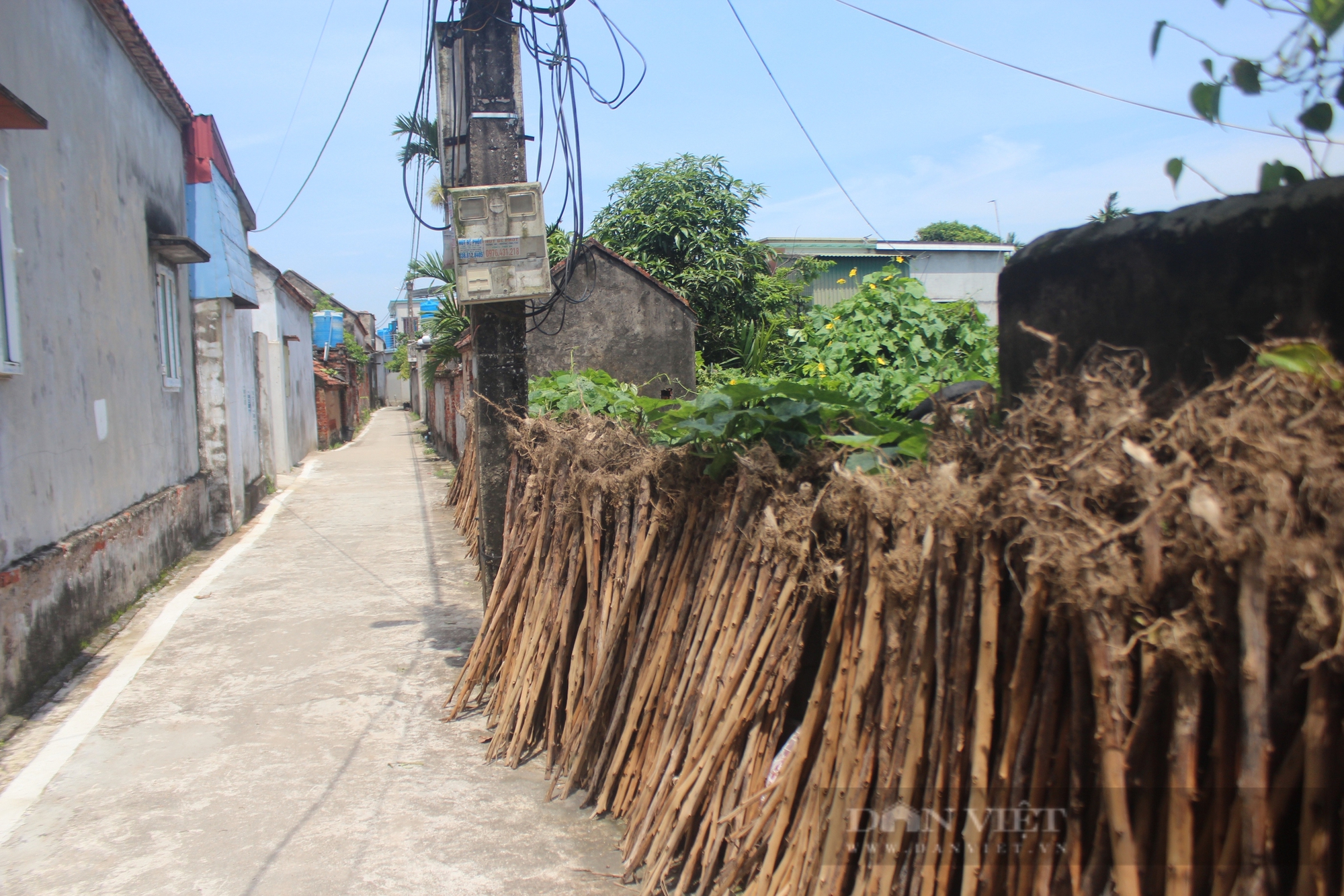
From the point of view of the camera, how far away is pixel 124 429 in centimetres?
757

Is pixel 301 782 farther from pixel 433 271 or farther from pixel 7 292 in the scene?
pixel 433 271

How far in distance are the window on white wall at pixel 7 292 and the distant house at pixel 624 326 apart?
657 centimetres

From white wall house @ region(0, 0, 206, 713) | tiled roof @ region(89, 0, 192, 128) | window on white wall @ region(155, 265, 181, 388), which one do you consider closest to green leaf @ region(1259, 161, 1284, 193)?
white wall house @ region(0, 0, 206, 713)

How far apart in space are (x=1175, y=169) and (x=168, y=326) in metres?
9.92

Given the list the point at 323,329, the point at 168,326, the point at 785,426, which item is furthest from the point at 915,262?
the point at 323,329

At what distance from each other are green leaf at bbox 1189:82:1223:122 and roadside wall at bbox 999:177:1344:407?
0.21 m

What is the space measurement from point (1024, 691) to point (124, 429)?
7798mm

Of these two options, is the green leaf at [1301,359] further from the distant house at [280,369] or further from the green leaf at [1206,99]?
the distant house at [280,369]

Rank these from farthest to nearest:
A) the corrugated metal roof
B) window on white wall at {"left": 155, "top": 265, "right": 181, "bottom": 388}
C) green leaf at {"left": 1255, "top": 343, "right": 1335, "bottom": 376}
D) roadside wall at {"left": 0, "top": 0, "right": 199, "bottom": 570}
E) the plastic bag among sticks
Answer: the corrugated metal roof, window on white wall at {"left": 155, "top": 265, "right": 181, "bottom": 388}, roadside wall at {"left": 0, "top": 0, "right": 199, "bottom": 570}, green leaf at {"left": 1255, "top": 343, "right": 1335, "bottom": 376}, the plastic bag among sticks

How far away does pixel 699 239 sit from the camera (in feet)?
49.0

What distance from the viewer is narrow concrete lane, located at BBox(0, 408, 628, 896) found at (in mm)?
3246

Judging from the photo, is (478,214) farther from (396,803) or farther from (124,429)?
(124,429)

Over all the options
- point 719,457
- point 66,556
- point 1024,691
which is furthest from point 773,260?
point 1024,691

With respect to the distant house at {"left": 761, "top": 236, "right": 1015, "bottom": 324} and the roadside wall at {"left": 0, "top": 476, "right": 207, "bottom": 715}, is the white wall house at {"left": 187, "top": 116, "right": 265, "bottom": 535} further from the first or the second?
the distant house at {"left": 761, "top": 236, "right": 1015, "bottom": 324}
